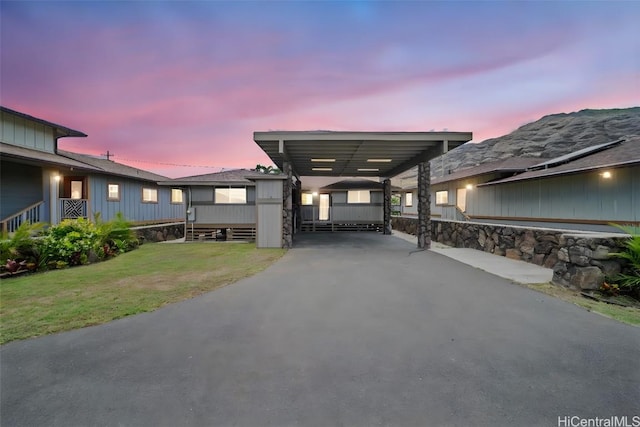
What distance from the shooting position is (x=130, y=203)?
53.0 feet

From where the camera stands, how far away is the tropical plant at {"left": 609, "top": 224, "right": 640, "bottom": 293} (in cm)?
497

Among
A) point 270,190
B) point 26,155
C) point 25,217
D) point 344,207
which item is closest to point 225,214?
point 270,190

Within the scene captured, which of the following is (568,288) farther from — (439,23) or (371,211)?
(371,211)

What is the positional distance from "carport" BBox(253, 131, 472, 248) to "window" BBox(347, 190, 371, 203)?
199 inches

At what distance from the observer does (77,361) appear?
114 inches

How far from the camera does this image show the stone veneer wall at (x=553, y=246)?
527cm

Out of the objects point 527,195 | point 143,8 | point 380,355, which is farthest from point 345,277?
point 143,8

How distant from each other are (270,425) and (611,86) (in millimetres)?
55041

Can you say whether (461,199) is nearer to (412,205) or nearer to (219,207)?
(412,205)

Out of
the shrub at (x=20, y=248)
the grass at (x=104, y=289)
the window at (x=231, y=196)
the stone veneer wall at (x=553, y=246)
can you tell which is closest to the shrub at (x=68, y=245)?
the shrub at (x=20, y=248)

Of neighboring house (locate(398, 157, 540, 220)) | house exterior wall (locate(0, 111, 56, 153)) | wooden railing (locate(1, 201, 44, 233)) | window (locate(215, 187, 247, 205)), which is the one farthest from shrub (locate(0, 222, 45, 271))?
neighboring house (locate(398, 157, 540, 220))

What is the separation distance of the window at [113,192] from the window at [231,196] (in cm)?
556

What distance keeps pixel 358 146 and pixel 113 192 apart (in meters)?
14.2

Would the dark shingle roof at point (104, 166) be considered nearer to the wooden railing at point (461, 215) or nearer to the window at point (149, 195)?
the window at point (149, 195)
